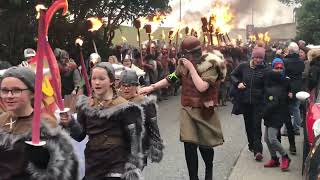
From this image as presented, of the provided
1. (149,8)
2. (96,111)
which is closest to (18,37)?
(149,8)

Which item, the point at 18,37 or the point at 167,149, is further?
the point at 18,37

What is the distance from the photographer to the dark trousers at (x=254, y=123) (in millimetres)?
7961

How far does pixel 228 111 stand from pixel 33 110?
35.5 feet

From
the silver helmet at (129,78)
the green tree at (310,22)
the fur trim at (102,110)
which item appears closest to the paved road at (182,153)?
the silver helmet at (129,78)

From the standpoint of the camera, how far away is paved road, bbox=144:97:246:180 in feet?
24.2

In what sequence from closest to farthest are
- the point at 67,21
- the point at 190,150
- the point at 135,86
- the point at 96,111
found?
the point at 96,111
the point at 135,86
the point at 190,150
the point at 67,21

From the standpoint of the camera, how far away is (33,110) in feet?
11.6

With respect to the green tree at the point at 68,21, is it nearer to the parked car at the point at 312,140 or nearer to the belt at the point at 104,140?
the parked car at the point at 312,140

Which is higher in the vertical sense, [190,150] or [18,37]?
[18,37]

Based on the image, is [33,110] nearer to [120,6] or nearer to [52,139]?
[52,139]

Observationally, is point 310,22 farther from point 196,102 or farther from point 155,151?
point 155,151

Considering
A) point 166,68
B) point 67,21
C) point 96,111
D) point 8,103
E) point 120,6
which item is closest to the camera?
point 8,103

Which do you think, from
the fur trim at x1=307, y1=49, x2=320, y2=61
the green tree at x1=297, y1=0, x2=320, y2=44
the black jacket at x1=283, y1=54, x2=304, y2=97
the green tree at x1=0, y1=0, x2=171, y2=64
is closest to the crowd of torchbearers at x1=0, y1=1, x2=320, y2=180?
the fur trim at x1=307, y1=49, x2=320, y2=61

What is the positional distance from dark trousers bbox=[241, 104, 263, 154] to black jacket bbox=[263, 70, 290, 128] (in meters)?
0.38
